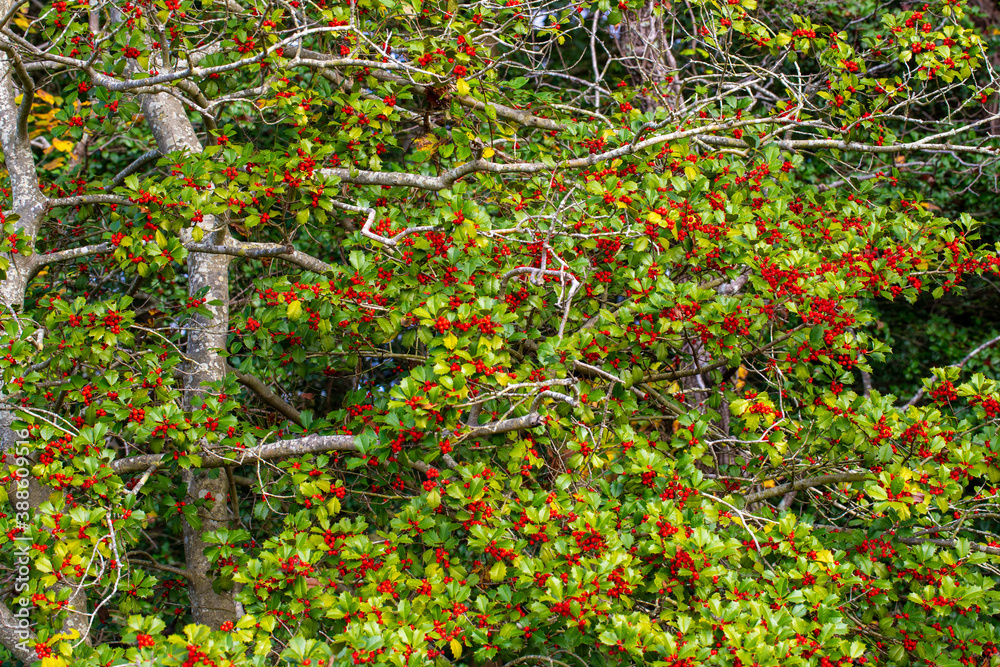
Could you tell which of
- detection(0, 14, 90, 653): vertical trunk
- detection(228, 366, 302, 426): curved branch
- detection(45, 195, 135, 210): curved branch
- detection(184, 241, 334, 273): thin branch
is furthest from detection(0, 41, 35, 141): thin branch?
detection(228, 366, 302, 426): curved branch

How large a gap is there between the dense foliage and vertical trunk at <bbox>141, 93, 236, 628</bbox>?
2 cm

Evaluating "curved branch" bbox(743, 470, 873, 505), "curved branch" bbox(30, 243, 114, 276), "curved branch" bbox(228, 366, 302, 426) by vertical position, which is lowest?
"curved branch" bbox(228, 366, 302, 426)

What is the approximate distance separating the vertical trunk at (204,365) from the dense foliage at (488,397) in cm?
2

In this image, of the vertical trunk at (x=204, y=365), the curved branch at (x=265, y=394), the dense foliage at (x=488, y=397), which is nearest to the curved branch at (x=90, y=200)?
the dense foliage at (x=488, y=397)

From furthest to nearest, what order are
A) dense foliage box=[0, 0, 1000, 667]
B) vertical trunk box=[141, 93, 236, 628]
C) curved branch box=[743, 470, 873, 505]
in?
vertical trunk box=[141, 93, 236, 628] → curved branch box=[743, 470, 873, 505] → dense foliage box=[0, 0, 1000, 667]

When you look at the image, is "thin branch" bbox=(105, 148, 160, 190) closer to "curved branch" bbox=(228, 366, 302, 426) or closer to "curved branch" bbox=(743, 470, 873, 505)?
"curved branch" bbox=(228, 366, 302, 426)

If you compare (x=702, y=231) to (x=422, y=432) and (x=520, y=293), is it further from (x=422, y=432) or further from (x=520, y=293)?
(x=422, y=432)

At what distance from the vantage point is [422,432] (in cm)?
287

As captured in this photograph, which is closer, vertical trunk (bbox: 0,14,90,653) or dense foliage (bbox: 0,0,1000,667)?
dense foliage (bbox: 0,0,1000,667)

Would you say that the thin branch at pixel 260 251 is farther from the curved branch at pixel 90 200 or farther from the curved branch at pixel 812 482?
the curved branch at pixel 812 482

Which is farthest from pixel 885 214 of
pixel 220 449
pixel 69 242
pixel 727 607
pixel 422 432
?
pixel 69 242

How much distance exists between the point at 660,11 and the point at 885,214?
211 cm

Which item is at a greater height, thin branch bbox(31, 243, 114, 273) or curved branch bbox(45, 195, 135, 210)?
curved branch bbox(45, 195, 135, 210)

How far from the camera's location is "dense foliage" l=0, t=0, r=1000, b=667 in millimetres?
2695
